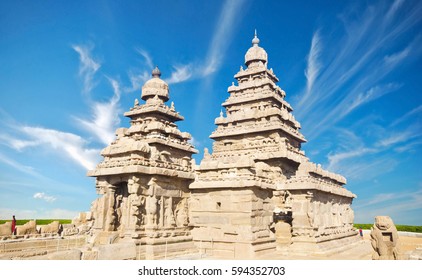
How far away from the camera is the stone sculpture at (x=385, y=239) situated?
1152 centimetres

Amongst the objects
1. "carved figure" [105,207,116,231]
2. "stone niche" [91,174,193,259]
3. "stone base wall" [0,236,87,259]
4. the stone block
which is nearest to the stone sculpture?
the stone block

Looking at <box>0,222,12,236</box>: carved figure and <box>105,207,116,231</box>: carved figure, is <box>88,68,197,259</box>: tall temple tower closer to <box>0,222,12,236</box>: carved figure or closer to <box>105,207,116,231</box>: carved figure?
<box>105,207,116,231</box>: carved figure

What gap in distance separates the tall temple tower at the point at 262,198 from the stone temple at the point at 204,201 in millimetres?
48

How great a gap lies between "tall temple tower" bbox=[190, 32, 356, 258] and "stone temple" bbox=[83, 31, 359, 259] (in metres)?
0.05

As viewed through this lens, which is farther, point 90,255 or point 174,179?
point 174,179

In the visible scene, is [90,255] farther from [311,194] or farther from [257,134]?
[257,134]

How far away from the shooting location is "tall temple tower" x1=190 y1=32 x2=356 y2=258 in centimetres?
1584

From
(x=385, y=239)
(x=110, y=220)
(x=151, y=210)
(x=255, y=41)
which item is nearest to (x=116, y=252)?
(x=151, y=210)

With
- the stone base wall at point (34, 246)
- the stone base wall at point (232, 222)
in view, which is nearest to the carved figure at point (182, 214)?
the stone base wall at point (232, 222)

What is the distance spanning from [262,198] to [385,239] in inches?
243

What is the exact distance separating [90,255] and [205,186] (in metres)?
7.15

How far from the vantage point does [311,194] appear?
17859mm

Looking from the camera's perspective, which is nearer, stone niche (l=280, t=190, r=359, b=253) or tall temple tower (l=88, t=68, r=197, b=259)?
tall temple tower (l=88, t=68, r=197, b=259)
